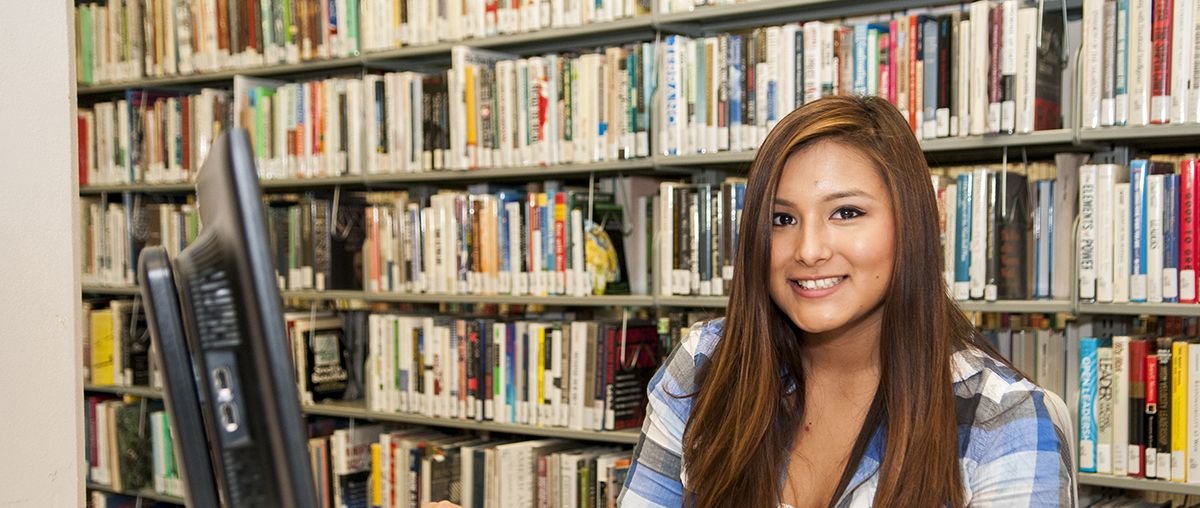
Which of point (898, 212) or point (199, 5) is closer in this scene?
point (898, 212)

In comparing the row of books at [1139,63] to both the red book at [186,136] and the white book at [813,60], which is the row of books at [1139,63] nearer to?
the white book at [813,60]

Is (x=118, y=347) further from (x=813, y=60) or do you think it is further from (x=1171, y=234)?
(x=1171, y=234)

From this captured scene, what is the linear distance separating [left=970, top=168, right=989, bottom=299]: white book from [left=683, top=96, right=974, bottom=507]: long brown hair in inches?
37.1

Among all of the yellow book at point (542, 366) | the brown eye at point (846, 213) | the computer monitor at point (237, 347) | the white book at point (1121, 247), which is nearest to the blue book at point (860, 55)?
the white book at point (1121, 247)

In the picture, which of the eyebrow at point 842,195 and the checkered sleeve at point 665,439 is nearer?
the eyebrow at point 842,195

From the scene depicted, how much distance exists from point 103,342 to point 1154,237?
3386 millimetres

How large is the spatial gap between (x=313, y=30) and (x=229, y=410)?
3086 millimetres

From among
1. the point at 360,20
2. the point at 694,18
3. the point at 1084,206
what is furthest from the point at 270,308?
the point at 360,20

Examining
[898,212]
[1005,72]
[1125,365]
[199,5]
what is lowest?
[1125,365]

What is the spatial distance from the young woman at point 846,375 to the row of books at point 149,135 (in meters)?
2.63

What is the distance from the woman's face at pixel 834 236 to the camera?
1.44 m

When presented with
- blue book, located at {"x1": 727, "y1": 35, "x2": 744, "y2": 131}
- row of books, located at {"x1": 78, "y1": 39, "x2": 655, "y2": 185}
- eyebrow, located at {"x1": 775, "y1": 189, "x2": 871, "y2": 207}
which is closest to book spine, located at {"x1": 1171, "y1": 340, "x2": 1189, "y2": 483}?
blue book, located at {"x1": 727, "y1": 35, "x2": 744, "y2": 131}

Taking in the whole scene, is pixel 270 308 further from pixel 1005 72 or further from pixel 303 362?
pixel 303 362

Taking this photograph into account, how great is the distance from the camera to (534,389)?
3.05m
